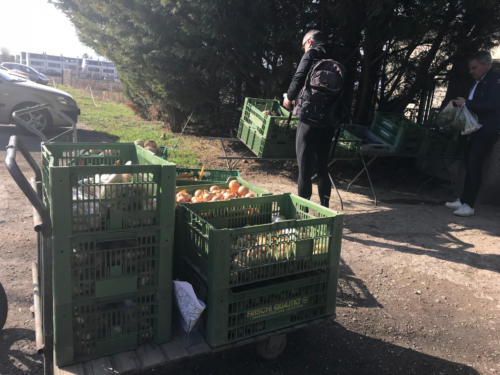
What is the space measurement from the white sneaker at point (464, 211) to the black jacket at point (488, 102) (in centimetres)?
118

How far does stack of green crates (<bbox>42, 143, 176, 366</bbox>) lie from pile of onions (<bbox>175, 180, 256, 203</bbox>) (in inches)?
35.8

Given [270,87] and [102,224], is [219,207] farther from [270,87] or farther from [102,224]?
[270,87]

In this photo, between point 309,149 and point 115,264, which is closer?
point 115,264

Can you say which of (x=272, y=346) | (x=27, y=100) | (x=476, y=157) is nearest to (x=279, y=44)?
(x=476, y=157)

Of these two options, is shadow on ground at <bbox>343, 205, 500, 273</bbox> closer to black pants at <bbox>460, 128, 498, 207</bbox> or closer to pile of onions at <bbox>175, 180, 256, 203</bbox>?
black pants at <bbox>460, 128, 498, 207</bbox>

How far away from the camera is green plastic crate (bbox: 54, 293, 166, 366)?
7.26 ft

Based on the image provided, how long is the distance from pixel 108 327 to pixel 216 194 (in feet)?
4.63

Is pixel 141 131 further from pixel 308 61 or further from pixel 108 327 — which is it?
pixel 108 327

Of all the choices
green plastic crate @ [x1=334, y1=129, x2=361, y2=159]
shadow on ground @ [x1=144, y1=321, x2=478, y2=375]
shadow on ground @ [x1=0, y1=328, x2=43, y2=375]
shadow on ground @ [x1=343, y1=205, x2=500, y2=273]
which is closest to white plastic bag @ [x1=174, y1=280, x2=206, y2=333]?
shadow on ground @ [x1=144, y1=321, x2=478, y2=375]

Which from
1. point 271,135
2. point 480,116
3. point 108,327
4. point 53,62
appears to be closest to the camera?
point 108,327

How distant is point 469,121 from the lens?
6.17 meters

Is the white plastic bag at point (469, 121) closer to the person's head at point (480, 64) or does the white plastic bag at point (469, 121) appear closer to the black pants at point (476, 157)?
the black pants at point (476, 157)

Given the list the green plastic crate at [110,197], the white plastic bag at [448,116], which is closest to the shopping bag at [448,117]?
the white plastic bag at [448,116]

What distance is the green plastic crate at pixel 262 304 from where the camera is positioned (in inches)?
95.5
